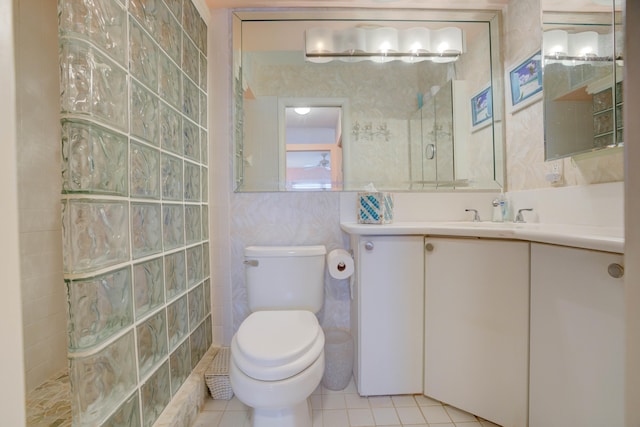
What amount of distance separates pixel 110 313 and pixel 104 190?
35 centimetres

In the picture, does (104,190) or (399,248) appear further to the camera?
(399,248)

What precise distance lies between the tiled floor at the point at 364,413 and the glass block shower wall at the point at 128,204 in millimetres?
245

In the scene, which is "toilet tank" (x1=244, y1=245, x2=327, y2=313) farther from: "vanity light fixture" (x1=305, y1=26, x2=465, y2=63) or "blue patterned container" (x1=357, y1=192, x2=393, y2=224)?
"vanity light fixture" (x1=305, y1=26, x2=465, y2=63)

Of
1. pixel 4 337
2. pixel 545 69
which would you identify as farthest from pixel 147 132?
pixel 545 69

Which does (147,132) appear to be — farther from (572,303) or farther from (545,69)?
(545,69)

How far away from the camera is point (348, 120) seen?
61.8 inches

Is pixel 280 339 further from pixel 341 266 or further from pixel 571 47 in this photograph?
pixel 571 47

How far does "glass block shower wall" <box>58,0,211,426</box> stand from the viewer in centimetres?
67

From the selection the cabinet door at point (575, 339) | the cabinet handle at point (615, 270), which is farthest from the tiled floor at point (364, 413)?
the cabinet handle at point (615, 270)

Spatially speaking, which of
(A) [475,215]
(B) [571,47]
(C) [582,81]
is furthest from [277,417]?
(B) [571,47]

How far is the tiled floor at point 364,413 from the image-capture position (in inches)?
43.8

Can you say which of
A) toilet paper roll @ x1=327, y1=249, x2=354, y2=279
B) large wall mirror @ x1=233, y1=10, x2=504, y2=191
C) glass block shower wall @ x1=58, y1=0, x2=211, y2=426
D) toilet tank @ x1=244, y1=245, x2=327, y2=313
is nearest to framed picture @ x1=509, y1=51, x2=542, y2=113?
large wall mirror @ x1=233, y1=10, x2=504, y2=191

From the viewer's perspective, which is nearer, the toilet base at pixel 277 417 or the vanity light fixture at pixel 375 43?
the toilet base at pixel 277 417

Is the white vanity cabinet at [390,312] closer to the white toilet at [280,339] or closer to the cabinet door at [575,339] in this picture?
the white toilet at [280,339]
